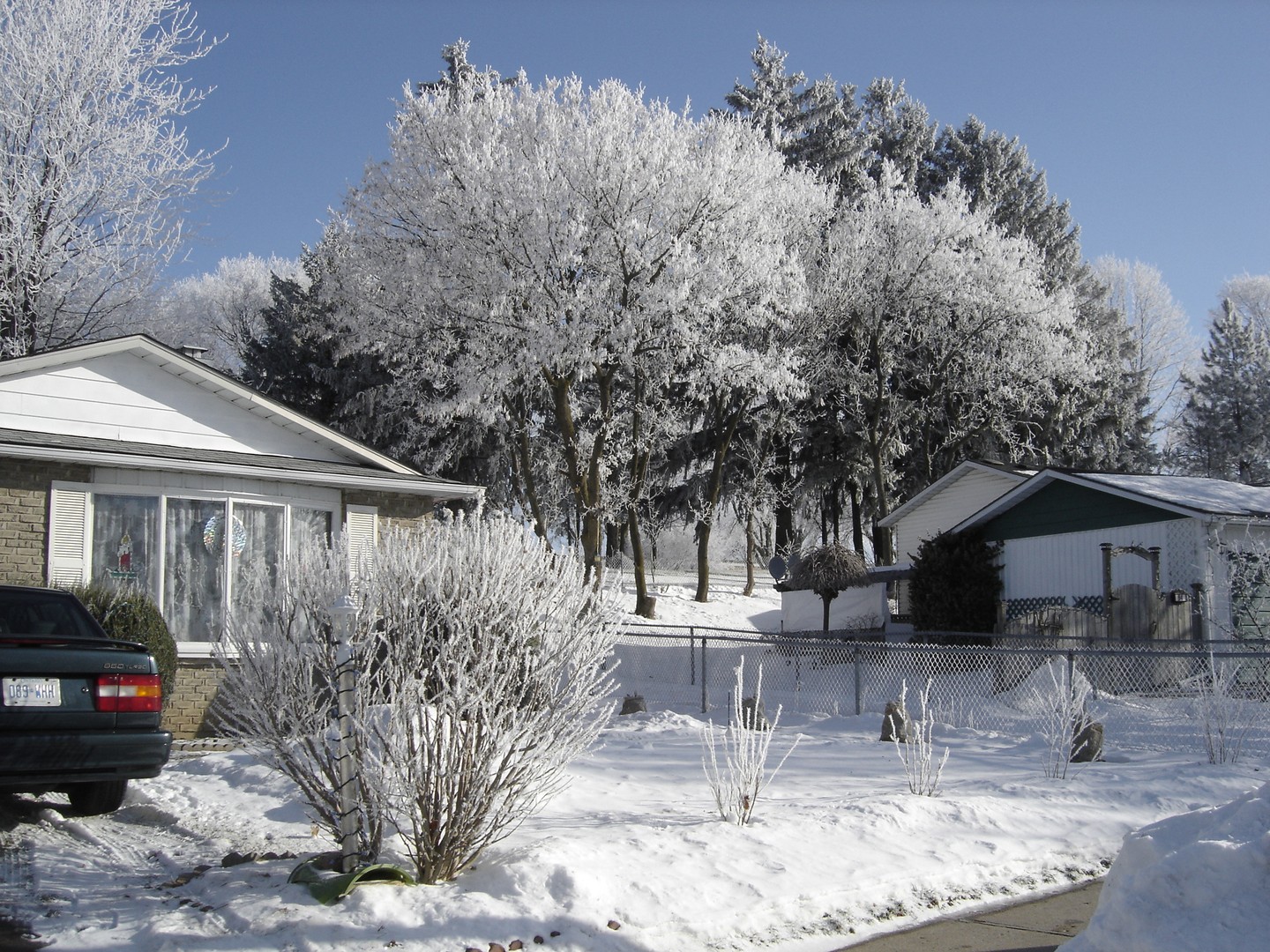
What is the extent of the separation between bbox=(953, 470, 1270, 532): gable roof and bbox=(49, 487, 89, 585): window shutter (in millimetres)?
14183

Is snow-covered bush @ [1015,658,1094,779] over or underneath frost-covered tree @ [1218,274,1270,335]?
underneath

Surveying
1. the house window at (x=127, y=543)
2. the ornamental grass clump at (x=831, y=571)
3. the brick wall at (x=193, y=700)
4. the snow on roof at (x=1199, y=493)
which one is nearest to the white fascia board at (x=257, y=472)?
the house window at (x=127, y=543)

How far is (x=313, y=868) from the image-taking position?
522 centimetres

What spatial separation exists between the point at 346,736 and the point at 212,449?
332 inches

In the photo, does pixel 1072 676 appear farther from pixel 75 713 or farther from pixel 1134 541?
pixel 1134 541

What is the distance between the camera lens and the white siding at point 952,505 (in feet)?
74.6

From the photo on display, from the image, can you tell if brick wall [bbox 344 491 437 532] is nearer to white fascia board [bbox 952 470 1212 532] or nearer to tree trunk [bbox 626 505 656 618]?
white fascia board [bbox 952 470 1212 532]

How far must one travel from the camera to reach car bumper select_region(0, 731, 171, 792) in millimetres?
5852

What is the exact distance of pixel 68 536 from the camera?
35.9ft

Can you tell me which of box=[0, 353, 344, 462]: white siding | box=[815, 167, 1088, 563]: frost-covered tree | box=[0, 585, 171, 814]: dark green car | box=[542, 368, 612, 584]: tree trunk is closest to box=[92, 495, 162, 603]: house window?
box=[0, 353, 344, 462]: white siding

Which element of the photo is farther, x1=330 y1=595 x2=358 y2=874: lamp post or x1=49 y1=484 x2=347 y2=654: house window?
x1=49 y1=484 x2=347 y2=654: house window

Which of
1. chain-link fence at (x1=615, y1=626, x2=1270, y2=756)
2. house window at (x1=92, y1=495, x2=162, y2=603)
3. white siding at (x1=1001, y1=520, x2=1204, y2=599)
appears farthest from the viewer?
white siding at (x1=1001, y1=520, x2=1204, y2=599)

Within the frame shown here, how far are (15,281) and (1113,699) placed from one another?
2175 cm

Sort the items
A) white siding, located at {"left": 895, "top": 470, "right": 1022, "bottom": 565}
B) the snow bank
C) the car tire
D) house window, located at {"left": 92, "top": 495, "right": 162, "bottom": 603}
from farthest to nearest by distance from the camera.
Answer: white siding, located at {"left": 895, "top": 470, "right": 1022, "bottom": 565} → house window, located at {"left": 92, "top": 495, "right": 162, "bottom": 603} → the car tire → the snow bank
